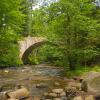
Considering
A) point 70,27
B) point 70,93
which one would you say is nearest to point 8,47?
point 70,93

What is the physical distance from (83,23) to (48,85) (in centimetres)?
531

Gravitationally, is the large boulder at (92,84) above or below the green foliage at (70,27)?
below

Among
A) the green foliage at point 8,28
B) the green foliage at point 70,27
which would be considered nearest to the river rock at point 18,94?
the green foliage at point 8,28

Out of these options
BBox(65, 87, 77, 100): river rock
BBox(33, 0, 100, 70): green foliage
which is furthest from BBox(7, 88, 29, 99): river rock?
BBox(33, 0, 100, 70): green foliage

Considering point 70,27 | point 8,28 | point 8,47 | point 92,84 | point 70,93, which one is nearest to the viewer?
point 92,84

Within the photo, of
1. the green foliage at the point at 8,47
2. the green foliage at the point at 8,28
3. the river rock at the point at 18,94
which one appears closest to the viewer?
the river rock at the point at 18,94

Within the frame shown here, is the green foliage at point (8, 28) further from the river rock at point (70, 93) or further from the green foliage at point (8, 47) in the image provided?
the river rock at point (70, 93)

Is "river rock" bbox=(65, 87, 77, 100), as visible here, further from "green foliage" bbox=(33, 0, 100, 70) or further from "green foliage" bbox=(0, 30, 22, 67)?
"green foliage" bbox=(33, 0, 100, 70)

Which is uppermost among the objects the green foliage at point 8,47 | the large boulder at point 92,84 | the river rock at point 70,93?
the green foliage at point 8,47

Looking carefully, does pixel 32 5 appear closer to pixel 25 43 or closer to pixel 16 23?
pixel 25 43

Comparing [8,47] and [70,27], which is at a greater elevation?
[70,27]

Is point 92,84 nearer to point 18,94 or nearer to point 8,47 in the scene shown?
point 18,94

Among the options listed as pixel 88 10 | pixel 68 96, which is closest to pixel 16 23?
pixel 68 96

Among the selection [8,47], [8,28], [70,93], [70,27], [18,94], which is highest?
[70,27]
